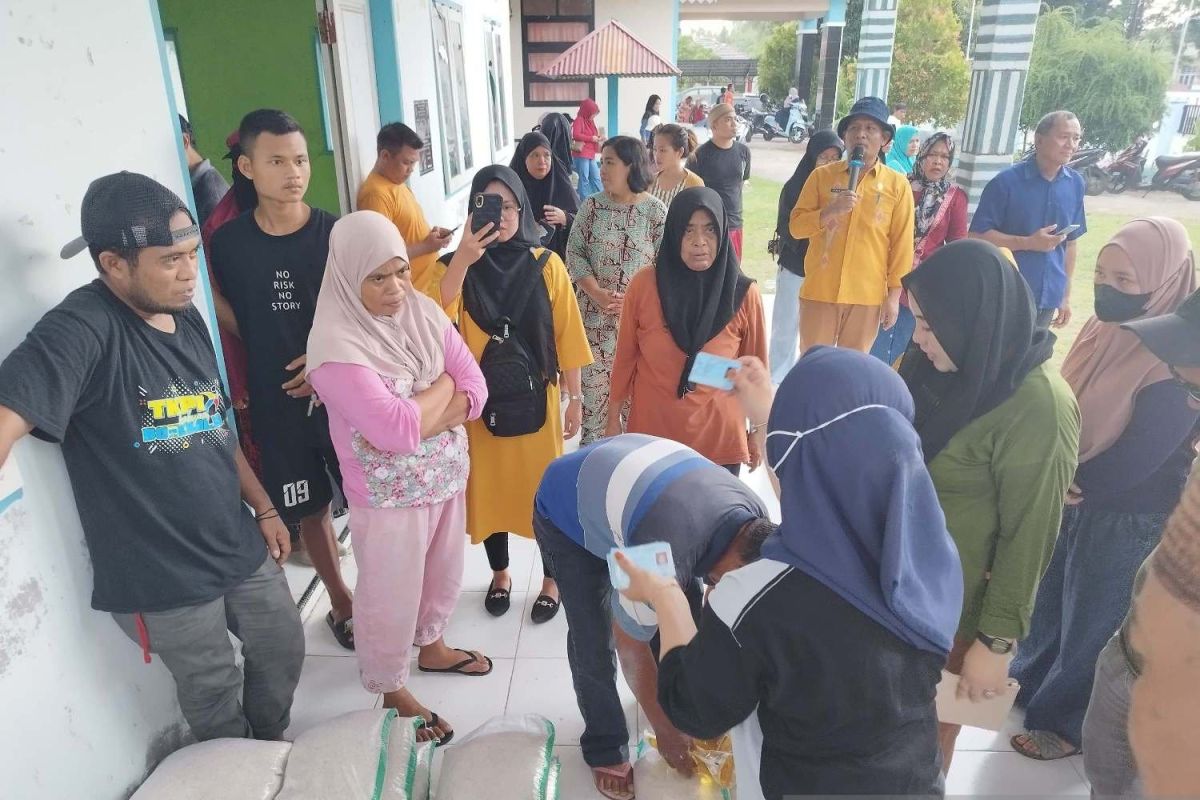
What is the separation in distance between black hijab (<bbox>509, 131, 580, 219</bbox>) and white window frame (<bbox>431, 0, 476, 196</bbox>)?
81cm

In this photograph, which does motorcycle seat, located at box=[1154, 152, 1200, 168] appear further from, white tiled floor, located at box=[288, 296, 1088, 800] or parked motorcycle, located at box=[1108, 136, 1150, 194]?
white tiled floor, located at box=[288, 296, 1088, 800]

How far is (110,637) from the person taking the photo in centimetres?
168

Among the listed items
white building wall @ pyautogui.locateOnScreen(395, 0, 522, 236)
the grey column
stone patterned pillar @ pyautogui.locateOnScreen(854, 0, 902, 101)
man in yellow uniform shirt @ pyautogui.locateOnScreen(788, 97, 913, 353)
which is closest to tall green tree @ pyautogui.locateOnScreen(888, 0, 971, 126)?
the grey column

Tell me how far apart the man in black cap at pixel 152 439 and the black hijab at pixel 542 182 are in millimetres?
2821

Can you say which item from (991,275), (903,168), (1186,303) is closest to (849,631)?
(991,275)

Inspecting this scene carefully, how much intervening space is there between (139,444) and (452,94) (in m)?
4.43

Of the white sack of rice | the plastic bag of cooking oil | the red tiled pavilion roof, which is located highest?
the red tiled pavilion roof

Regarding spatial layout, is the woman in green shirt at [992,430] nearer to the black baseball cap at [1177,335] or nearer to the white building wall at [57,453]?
the black baseball cap at [1177,335]

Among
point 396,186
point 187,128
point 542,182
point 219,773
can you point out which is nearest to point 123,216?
point 219,773

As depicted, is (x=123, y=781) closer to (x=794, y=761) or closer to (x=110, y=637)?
(x=110, y=637)

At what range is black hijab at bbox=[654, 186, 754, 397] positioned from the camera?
88.8 inches

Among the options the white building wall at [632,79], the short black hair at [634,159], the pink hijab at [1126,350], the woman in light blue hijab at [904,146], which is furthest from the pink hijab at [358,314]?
the white building wall at [632,79]

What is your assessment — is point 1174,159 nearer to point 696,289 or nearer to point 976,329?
point 696,289

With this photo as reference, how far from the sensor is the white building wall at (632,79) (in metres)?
12.7
